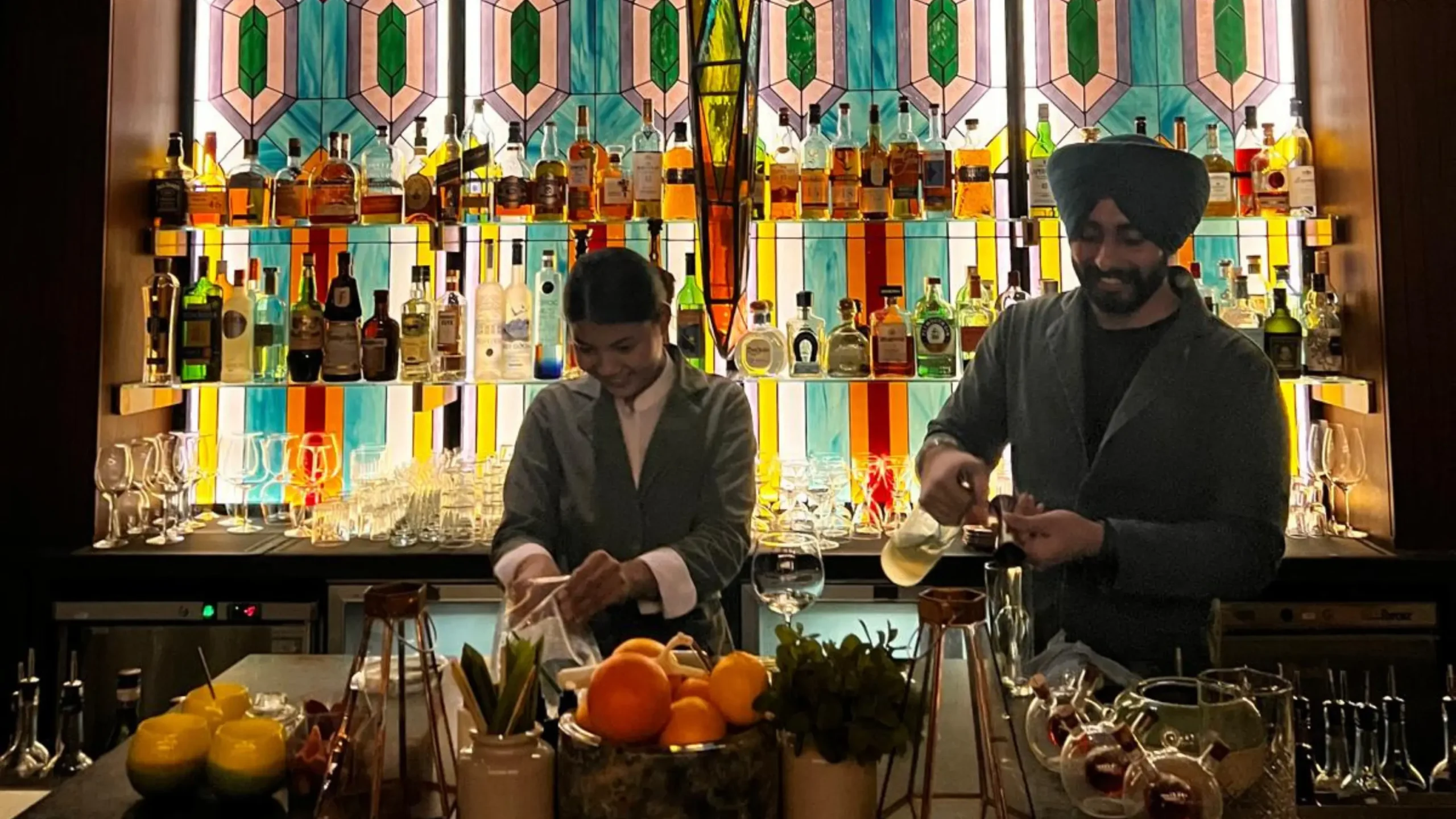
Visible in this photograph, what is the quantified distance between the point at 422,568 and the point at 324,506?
1.27 ft

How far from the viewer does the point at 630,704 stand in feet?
3.11

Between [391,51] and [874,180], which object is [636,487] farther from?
[391,51]

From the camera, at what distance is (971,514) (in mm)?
1921

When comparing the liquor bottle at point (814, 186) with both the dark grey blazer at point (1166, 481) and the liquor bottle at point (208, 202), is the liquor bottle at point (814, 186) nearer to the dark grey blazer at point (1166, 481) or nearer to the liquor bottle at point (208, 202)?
the dark grey blazer at point (1166, 481)

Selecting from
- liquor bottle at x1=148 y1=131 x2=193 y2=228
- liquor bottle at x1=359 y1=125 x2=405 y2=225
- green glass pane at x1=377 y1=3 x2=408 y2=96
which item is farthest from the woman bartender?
green glass pane at x1=377 y1=3 x2=408 y2=96

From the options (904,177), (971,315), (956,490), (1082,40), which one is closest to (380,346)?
(904,177)

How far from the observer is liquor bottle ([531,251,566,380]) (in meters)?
2.96

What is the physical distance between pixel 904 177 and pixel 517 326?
1119mm

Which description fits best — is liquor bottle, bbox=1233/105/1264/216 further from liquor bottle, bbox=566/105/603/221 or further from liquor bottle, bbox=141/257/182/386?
liquor bottle, bbox=141/257/182/386

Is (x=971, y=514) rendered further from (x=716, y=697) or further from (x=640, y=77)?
(x=640, y=77)

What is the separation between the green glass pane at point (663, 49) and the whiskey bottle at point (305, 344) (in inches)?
48.1

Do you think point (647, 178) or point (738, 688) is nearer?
point (738, 688)

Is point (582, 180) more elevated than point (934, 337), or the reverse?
point (582, 180)

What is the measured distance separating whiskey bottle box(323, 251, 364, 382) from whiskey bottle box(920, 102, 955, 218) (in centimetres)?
159
